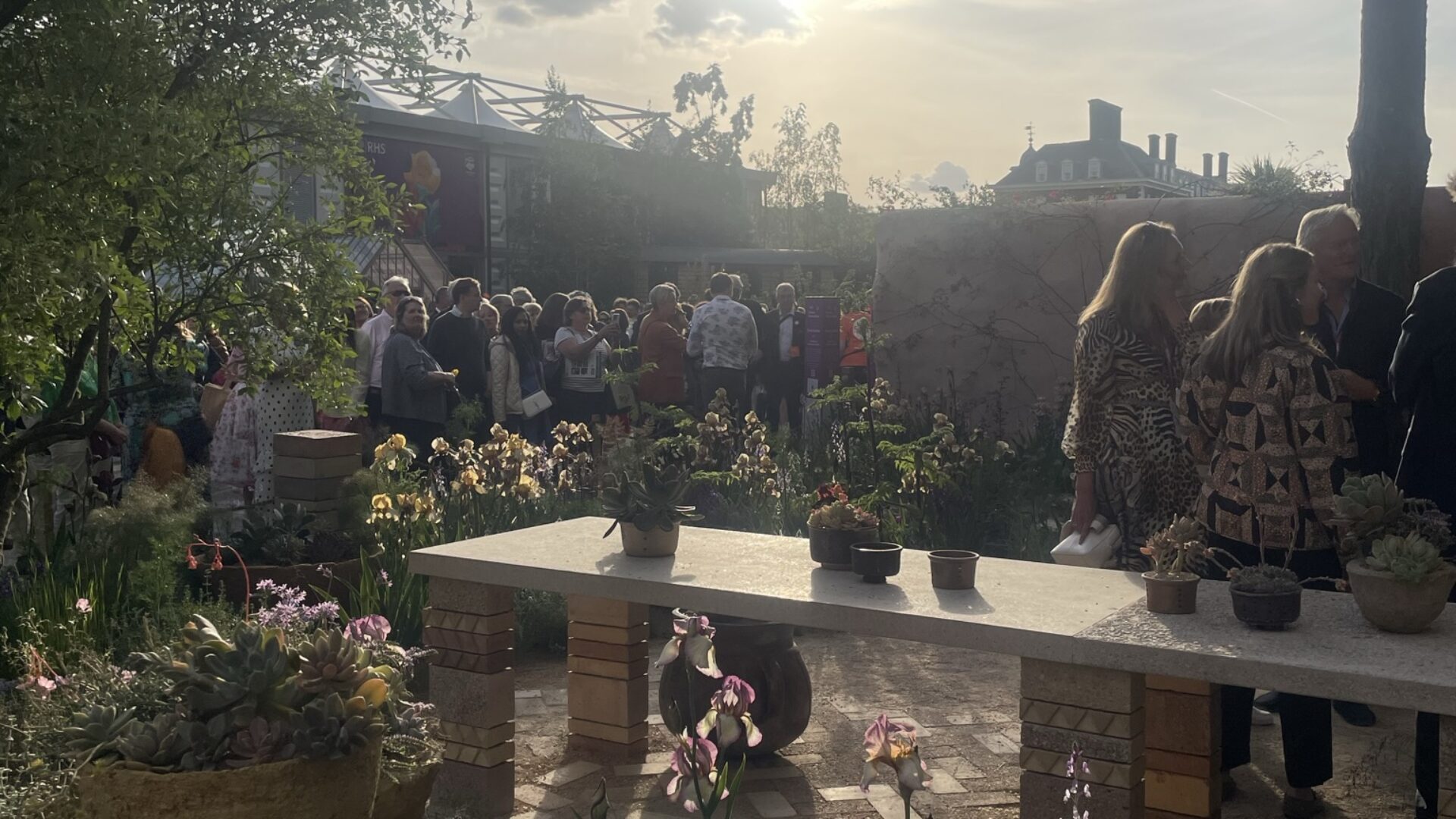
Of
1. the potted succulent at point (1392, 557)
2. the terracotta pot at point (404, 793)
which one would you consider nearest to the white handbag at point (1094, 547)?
the potted succulent at point (1392, 557)

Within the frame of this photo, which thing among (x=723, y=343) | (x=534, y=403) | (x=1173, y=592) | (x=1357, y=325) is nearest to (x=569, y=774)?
(x=1173, y=592)

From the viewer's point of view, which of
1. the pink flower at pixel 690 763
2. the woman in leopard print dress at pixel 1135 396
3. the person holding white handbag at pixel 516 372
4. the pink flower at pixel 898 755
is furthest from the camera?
the person holding white handbag at pixel 516 372

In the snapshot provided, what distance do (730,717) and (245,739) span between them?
3.91 ft

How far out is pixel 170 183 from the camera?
156 inches

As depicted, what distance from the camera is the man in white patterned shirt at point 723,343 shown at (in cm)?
1101

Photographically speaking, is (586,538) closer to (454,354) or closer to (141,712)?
(141,712)

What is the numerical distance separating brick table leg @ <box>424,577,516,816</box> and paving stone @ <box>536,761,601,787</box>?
238 millimetres

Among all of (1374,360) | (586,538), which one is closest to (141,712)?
(586,538)

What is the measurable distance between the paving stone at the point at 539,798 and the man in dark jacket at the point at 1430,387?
2.75 meters

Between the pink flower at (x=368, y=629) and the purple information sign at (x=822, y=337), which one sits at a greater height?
the purple information sign at (x=822, y=337)

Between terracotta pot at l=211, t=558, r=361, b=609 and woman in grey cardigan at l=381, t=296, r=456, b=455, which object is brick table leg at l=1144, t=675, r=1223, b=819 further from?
woman in grey cardigan at l=381, t=296, r=456, b=455

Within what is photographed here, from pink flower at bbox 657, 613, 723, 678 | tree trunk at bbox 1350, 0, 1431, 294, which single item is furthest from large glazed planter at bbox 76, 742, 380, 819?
tree trunk at bbox 1350, 0, 1431, 294

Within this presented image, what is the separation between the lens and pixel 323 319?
4703 millimetres

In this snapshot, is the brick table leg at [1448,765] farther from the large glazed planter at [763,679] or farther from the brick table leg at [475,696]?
the brick table leg at [475,696]
